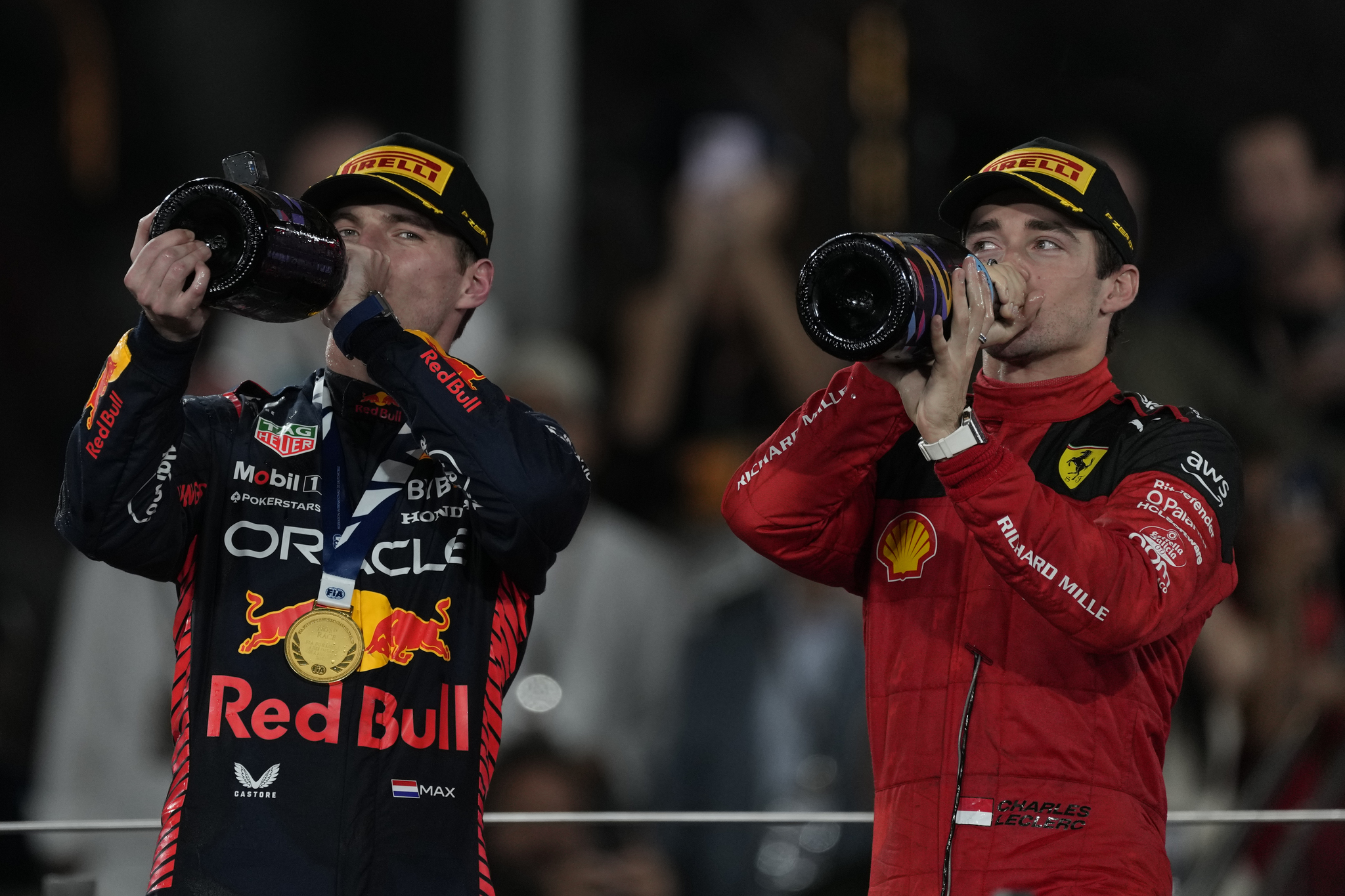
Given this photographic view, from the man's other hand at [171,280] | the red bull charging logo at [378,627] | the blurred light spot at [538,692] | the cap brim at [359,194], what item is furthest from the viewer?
the blurred light spot at [538,692]

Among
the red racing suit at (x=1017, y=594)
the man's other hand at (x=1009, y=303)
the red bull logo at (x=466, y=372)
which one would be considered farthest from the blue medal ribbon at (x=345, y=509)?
the man's other hand at (x=1009, y=303)

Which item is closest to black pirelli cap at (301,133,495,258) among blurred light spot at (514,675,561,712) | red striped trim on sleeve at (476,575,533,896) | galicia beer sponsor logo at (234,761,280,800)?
red striped trim on sleeve at (476,575,533,896)

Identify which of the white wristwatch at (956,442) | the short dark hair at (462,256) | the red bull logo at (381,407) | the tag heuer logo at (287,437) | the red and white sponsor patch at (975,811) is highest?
the short dark hair at (462,256)

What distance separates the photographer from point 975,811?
243cm

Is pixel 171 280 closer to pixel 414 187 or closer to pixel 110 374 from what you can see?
pixel 110 374

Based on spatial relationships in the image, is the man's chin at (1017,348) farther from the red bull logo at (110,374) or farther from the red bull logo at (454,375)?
the red bull logo at (110,374)

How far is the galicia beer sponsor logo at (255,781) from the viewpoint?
236 cm

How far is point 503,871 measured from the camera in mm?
3178

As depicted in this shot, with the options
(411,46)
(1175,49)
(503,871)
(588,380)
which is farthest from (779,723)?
(411,46)

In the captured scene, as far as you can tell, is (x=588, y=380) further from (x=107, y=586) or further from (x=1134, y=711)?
(x=1134, y=711)

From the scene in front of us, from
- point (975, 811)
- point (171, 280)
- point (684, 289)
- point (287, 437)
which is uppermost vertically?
point (684, 289)

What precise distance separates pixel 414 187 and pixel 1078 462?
103 centimetres

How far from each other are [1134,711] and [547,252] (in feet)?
14.1

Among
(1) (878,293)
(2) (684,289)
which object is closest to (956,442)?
(1) (878,293)
